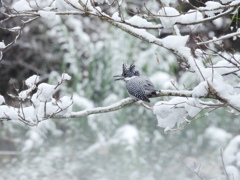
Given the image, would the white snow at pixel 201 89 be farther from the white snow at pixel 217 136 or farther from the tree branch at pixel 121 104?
the white snow at pixel 217 136

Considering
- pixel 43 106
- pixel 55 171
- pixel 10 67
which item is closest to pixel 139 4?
pixel 10 67

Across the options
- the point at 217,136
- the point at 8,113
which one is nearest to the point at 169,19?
the point at 8,113

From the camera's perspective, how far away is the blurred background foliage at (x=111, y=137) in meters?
5.84

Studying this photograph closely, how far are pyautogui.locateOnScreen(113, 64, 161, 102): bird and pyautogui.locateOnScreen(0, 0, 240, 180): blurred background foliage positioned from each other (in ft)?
8.31

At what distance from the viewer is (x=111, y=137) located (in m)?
6.47

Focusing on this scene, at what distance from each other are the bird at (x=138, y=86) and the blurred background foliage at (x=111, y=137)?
253 cm

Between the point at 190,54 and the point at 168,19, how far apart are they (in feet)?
0.80

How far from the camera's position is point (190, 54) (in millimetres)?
2357

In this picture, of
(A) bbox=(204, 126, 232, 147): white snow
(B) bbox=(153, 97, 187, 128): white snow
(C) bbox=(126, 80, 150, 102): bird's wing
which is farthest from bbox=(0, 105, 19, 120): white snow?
(A) bbox=(204, 126, 232, 147): white snow

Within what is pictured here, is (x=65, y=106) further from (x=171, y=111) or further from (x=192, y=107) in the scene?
(x=192, y=107)

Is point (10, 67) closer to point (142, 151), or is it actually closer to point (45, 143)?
point (45, 143)

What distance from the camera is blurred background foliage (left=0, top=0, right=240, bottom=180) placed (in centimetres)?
584

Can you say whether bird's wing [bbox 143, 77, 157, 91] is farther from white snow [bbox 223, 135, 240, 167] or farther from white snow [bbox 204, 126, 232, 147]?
white snow [bbox 204, 126, 232, 147]

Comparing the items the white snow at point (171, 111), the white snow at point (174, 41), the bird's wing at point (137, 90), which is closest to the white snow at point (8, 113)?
the bird's wing at point (137, 90)
